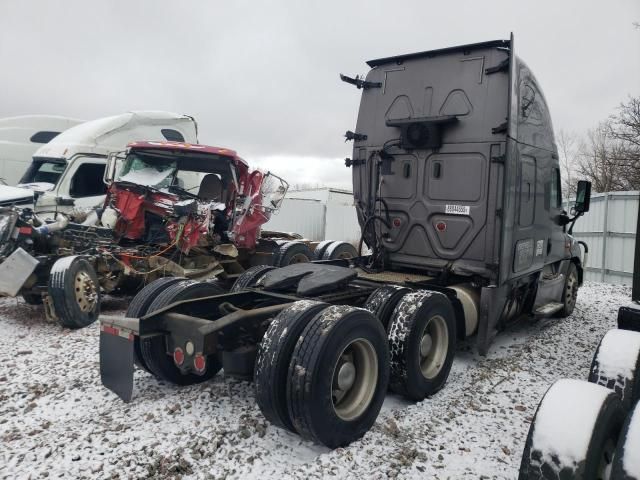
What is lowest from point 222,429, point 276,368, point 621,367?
point 222,429

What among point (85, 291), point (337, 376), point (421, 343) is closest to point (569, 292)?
point (421, 343)

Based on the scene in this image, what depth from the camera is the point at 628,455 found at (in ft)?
6.18

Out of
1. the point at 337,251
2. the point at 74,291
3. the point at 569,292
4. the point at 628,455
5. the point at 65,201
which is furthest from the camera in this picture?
the point at 65,201

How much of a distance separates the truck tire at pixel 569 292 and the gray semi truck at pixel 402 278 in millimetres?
102

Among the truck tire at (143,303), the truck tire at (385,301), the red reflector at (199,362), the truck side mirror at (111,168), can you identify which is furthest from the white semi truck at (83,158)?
the truck tire at (385,301)

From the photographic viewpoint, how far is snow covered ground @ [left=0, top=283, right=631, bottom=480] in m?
3.02

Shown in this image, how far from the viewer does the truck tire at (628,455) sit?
6.03ft

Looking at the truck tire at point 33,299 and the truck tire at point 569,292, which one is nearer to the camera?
the truck tire at point 33,299

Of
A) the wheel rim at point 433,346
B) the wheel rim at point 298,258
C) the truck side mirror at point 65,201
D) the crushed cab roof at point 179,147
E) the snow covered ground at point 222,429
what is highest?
the crushed cab roof at point 179,147

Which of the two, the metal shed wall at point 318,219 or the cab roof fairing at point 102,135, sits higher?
the cab roof fairing at point 102,135

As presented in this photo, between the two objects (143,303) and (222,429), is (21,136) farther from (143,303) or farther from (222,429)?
(222,429)

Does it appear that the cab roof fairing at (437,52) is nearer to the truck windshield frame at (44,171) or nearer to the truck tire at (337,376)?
the truck tire at (337,376)

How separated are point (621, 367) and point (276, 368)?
6.89 ft

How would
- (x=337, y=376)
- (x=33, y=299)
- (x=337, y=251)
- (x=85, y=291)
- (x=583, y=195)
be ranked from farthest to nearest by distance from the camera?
(x=337, y=251), (x=33, y=299), (x=583, y=195), (x=85, y=291), (x=337, y=376)
